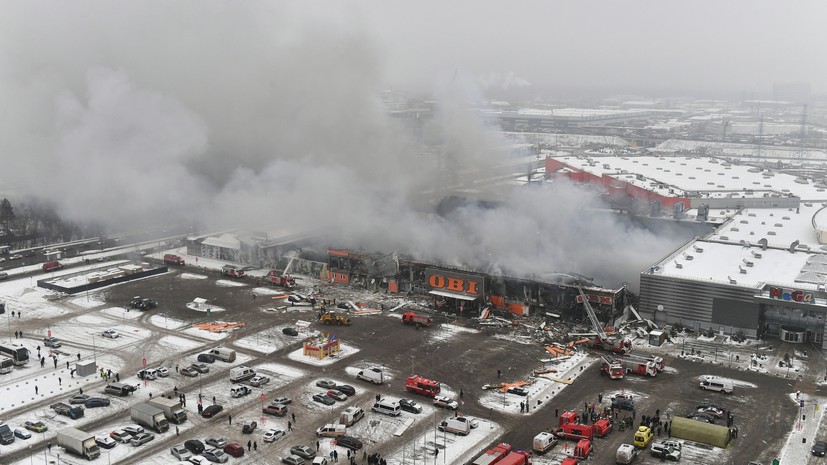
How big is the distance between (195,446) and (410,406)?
215 inches

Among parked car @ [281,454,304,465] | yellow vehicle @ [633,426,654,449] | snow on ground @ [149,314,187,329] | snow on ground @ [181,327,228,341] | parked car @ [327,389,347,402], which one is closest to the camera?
parked car @ [281,454,304,465]

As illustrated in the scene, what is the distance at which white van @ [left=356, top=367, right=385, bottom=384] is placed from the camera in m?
21.6

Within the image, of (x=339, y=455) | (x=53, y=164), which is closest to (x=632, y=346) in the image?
(x=339, y=455)

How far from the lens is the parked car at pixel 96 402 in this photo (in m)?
20.1

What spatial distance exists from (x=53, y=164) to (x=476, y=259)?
30.6 m

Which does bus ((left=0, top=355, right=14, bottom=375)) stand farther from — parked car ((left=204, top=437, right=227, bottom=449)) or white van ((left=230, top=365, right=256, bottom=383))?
parked car ((left=204, top=437, right=227, bottom=449))

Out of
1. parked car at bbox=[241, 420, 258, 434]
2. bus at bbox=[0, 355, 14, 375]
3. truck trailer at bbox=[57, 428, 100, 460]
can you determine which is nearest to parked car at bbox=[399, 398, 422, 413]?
parked car at bbox=[241, 420, 258, 434]

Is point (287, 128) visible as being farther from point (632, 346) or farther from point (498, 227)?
point (632, 346)

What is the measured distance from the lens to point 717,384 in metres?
21.0

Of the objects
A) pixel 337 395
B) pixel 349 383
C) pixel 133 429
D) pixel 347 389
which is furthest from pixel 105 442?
pixel 349 383

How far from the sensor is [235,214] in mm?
40844

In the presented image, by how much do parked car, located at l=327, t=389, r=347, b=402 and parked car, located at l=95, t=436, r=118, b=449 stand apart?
18.2 ft

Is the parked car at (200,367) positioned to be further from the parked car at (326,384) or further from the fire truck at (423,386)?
the fire truck at (423,386)

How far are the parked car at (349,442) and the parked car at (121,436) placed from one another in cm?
496
